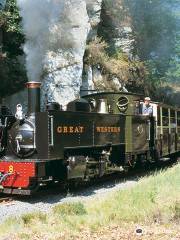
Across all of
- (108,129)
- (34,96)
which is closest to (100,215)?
(34,96)

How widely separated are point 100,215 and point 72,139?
12.4ft

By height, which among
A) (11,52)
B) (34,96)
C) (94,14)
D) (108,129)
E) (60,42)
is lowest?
(108,129)

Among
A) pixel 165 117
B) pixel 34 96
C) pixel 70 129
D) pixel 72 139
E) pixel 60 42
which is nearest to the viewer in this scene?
pixel 34 96

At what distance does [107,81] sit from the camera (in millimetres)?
25484

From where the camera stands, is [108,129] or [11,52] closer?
[108,129]

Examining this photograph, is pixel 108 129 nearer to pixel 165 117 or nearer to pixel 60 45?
pixel 165 117

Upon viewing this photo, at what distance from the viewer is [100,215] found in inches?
312

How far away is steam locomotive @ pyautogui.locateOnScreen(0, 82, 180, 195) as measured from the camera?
10648 mm

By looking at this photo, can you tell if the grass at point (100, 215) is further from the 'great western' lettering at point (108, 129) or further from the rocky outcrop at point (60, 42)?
the rocky outcrop at point (60, 42)

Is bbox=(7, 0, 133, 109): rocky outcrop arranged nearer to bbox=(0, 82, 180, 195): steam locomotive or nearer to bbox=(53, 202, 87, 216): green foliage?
bbox=(0, 82, 180, 195): steam locomotive

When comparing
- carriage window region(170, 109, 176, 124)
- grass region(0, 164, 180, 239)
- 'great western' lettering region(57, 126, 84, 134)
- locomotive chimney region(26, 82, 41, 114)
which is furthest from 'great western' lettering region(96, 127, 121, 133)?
carriage window region(170, 109, 176, 124)

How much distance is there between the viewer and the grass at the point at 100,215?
712 centimetres

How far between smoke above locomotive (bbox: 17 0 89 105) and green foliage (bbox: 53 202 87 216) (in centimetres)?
992

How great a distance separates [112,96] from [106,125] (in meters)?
1.68
